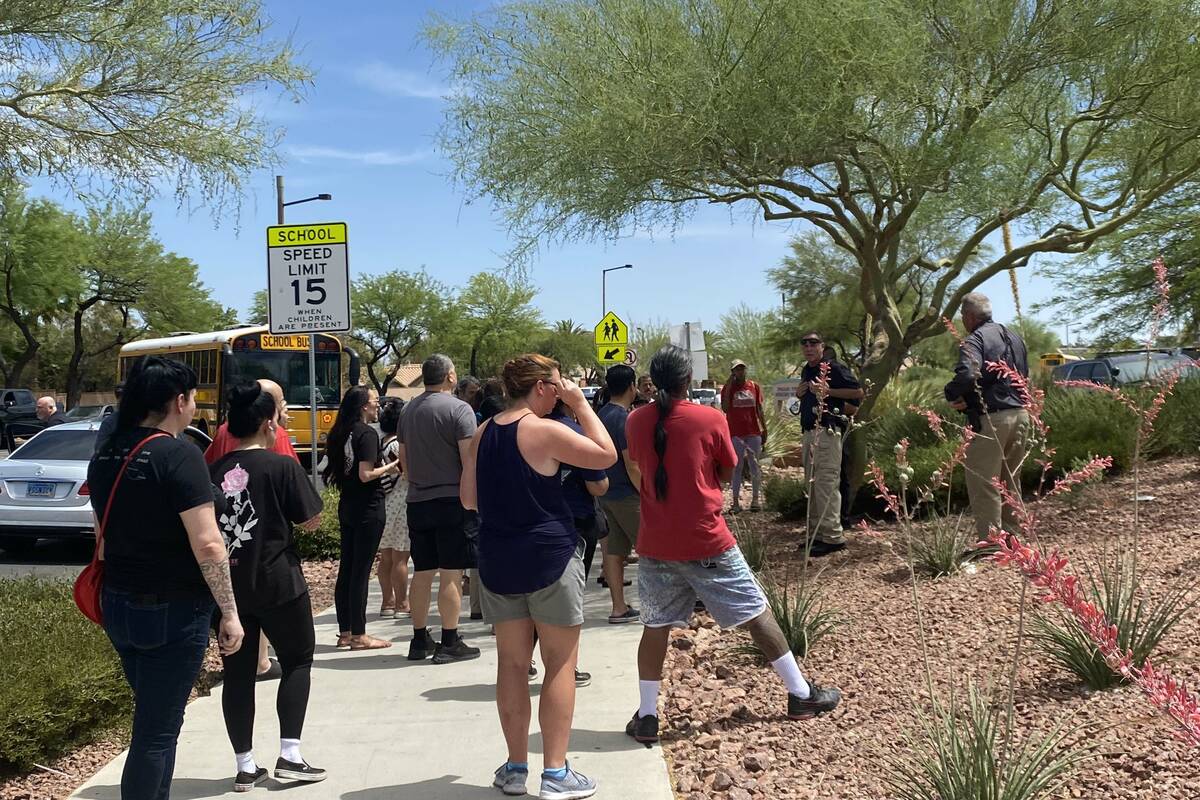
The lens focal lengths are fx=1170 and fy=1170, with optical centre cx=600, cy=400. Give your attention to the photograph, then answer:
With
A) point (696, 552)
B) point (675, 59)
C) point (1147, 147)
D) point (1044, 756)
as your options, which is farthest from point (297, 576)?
point (1147, 147)

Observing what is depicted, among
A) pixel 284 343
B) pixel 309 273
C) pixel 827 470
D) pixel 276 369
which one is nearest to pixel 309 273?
pixel 309 273

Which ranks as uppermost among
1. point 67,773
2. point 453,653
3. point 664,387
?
point 664,387

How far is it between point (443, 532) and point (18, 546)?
8.80m

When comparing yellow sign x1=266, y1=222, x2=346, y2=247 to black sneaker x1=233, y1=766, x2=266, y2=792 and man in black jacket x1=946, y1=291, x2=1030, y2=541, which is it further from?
black sneaker x1=233, y1=766, x2=266, y2=792

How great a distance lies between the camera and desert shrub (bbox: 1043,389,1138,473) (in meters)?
10.8

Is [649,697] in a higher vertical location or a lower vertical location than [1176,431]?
lower

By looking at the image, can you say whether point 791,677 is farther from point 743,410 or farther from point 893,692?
point 743,410

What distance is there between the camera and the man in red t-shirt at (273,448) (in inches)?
208

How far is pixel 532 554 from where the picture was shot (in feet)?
15.0

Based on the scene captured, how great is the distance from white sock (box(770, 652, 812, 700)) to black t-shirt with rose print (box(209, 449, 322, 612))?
84.0 inches

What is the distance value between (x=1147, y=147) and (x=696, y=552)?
725 cm

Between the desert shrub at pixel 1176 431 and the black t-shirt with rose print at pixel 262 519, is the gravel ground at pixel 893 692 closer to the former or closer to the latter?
the black t-shirt with rose print at pixel 262 519

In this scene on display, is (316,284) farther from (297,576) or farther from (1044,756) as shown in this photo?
(1044,756)

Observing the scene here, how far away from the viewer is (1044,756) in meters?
4.11
